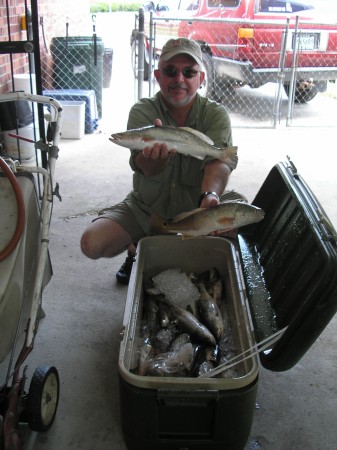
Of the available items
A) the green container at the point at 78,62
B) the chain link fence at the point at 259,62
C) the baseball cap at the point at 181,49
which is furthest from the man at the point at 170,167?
the green container at the point at 78,62

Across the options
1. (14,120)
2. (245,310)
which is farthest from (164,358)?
(14,120)

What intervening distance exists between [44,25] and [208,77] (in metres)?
2.48

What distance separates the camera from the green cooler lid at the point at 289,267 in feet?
5.69

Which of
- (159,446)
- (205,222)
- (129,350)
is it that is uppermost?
(205,222)

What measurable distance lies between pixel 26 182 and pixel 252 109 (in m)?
6.28

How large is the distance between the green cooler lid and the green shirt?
39 centimetres

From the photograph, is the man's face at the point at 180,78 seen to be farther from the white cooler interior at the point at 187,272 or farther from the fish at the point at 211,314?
the fish at the point at 211,314

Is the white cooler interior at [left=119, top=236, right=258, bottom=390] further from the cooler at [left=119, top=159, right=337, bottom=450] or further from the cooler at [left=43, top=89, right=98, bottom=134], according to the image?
the cooler at [left=43, top=89, right=98, bottom=134]

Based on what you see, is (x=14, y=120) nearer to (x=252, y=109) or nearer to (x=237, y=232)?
(x=237, y=232)

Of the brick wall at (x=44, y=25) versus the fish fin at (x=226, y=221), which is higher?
the brick wall at (x=44, y=25)

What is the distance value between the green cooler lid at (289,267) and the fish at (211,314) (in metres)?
0.16

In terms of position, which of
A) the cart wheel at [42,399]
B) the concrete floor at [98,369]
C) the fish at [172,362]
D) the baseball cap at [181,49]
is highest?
the baseball cap at [181,49]

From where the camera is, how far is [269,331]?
1.99 metres

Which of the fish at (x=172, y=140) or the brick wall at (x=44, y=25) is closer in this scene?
the fish at (x=172, y=140)
